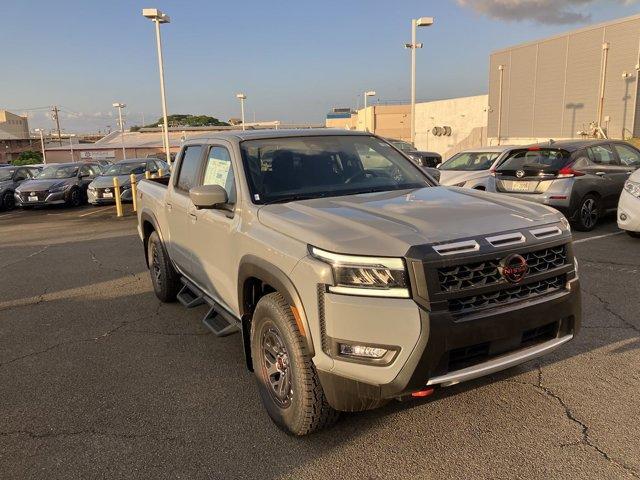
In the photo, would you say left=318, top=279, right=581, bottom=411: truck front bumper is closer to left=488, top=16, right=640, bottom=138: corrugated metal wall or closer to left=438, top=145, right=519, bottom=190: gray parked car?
left=438, top=145, right=519, bottom=190: gray parked car

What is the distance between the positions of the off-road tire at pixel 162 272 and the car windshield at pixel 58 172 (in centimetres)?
1368

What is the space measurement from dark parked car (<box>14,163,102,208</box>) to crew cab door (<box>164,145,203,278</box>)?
1326 cm

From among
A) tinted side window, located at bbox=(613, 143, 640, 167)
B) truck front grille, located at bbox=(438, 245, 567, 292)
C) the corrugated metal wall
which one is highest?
the corrugated metal wall

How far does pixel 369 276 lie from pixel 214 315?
2219 mm

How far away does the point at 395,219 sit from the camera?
2.96 metres

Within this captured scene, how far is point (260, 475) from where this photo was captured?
2818mm

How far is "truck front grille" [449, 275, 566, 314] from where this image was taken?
2645 mm

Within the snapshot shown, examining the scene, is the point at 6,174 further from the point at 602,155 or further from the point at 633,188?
the point at 633,188

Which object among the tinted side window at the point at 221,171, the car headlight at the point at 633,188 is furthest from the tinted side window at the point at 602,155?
the tinted side window at the point at 221,171

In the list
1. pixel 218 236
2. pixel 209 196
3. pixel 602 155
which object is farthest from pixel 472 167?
pixel 209 196

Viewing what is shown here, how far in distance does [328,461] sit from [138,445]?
1.16 meters

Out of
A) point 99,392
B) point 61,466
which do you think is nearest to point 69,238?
point 99,392

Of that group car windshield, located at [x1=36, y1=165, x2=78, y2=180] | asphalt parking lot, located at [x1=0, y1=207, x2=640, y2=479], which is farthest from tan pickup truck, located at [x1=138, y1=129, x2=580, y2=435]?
car windshield, located at [x1=36, y1=165, x2=78, y2=180]

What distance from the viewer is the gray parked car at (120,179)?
53.6ft
